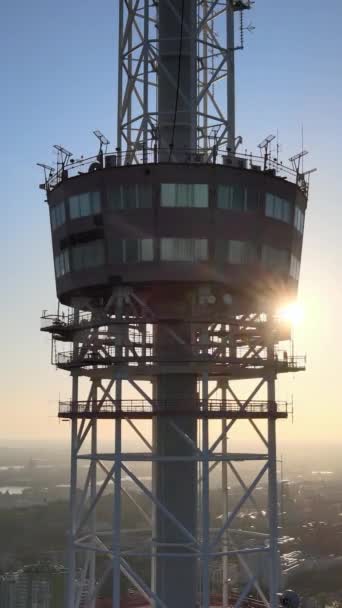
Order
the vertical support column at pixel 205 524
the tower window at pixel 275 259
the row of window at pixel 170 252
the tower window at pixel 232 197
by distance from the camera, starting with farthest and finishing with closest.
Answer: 1. the tower window at pixel 275 259
2. the tower window at pixel 232 197
3. the row of window at pixel 170 252
4. the vertical support column at pixel 205 524

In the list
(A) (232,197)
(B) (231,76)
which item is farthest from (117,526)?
(B) (231,76)

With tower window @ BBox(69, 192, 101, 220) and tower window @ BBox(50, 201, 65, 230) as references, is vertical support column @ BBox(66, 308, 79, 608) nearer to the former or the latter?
tower window @ BBox(50, 201, 65, 230)

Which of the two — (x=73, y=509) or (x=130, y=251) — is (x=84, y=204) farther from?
(x=73, y=509)

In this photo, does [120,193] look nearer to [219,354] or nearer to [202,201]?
[202,201]

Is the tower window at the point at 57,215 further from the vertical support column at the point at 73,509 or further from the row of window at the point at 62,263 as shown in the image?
the vertical support column at the point at 73,509

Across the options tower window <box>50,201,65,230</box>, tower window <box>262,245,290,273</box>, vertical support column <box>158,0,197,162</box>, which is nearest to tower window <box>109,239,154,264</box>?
tower window <box>50,201,65,230</box>

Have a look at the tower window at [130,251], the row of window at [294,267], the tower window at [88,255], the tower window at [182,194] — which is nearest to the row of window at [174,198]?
the tower window at [182,194]
